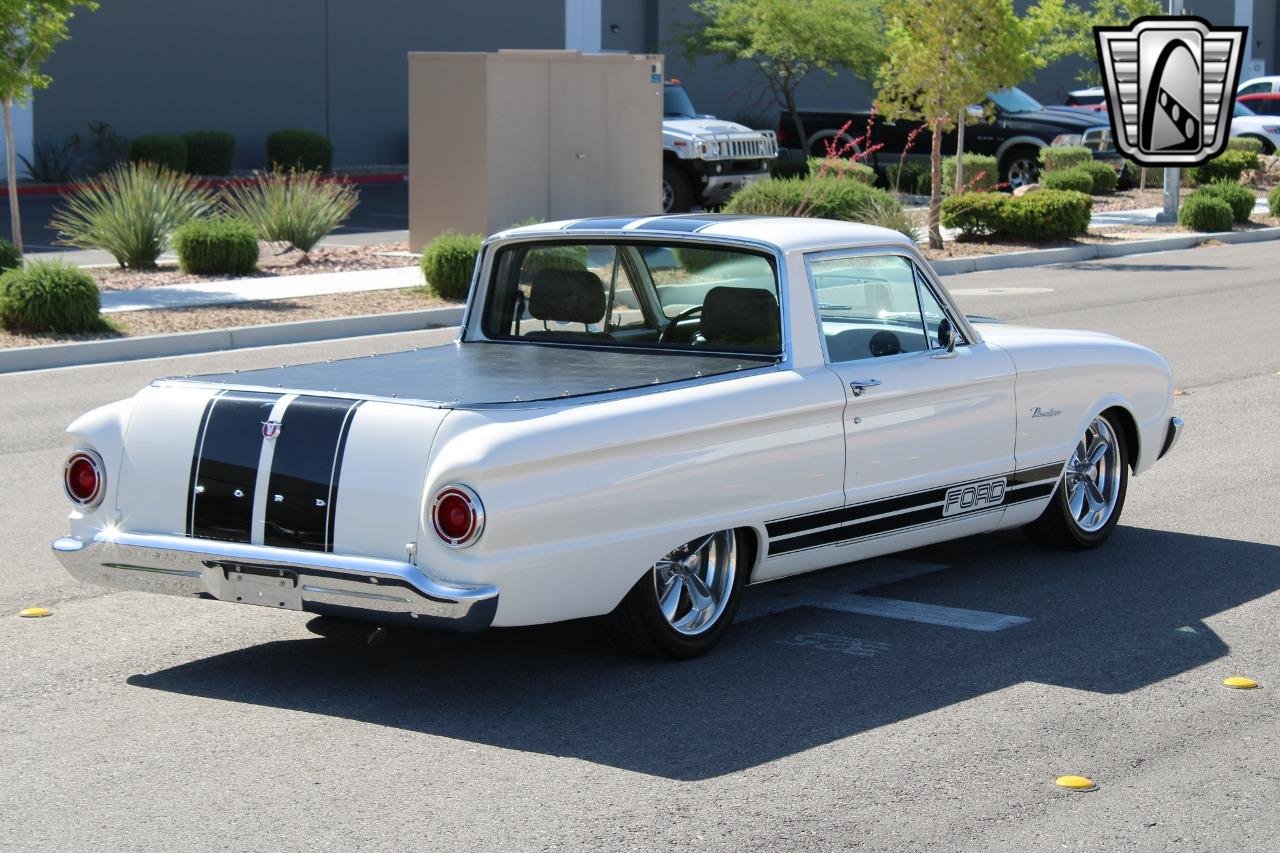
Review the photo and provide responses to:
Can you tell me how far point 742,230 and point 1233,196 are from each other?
24364 millimetres

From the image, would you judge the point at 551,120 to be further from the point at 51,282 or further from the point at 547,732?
the point at 547,732

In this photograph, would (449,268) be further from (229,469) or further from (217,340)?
(229,469)

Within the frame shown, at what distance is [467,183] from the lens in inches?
883

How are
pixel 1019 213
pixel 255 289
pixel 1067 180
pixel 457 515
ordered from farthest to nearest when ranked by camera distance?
pixel 1067 180 → pixel 1019 213 → pixel 255 289 → pixel 457 515

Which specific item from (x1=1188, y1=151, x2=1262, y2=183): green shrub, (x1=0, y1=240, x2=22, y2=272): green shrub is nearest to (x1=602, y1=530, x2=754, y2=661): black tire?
(x1=0, y1=240, x2=22, y2=272): green shrub

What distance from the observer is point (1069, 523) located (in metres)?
8.02

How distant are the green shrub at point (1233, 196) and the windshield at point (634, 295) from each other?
76.7 feet

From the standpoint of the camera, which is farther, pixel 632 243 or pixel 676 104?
pixel 676 104

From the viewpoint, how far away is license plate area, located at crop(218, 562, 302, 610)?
5.84 metres

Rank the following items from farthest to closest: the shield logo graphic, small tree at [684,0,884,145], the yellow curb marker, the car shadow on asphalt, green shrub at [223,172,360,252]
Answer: small tree at [684,0,884,145]
green shrub at [223,172,360,252]
the shield logo graphic
the car shadow on asphalt
the yellow curb marker

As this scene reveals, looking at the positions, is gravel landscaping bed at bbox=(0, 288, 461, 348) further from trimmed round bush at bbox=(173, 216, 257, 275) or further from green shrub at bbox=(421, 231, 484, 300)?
trimmed round bush at bbox=(173, 216, 257, 275)

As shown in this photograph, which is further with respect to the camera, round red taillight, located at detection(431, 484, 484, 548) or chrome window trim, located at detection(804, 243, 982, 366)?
chrome window trim, located at detection(804, 243, 982, 366)

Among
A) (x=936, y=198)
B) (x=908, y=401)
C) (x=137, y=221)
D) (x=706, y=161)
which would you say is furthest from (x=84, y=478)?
→ (x=706, y=161)

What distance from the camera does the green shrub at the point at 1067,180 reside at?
2967cm
